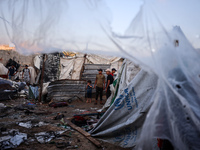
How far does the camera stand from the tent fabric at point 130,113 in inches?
114

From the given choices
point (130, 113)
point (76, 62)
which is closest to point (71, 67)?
point (76, 62)

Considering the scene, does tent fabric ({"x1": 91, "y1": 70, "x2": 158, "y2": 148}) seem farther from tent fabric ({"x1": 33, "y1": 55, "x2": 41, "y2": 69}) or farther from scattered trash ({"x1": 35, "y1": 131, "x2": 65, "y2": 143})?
tent fabric ({"x1": 33, "y1": 55, "x2": 41, "y2": 69})

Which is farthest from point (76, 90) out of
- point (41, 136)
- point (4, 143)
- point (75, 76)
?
point (4, 143)

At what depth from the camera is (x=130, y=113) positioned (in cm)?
308

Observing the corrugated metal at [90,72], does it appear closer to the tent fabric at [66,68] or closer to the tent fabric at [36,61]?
the tent fabric at [66,68]

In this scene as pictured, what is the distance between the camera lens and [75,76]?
39.7 feet

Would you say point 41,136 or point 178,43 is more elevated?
point 178,43

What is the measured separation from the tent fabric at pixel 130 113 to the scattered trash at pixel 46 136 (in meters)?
1.10

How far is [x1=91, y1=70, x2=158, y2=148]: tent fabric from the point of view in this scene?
9.46 feet

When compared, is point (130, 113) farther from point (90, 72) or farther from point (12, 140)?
point (90, 72)

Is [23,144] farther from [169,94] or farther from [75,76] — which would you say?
[75,76]

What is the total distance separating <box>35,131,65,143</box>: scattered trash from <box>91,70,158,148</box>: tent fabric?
3.60 feet

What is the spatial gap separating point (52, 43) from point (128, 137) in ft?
7.11

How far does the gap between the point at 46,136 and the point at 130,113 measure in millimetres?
1961
